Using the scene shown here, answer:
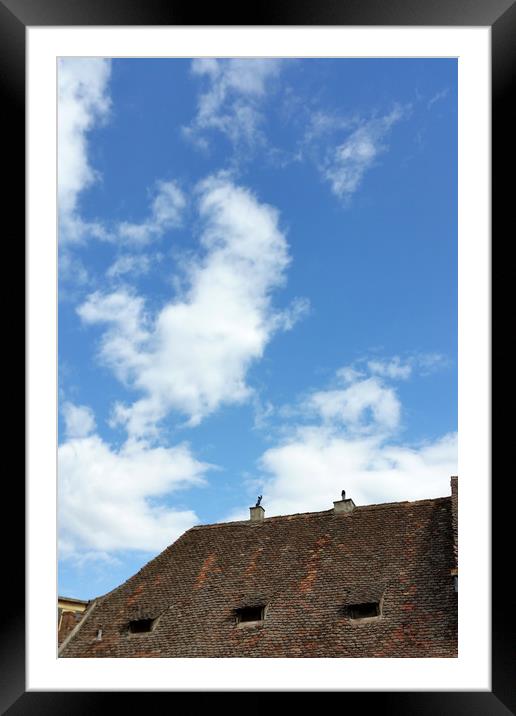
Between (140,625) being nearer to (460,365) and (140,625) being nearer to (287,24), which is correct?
(460,365)

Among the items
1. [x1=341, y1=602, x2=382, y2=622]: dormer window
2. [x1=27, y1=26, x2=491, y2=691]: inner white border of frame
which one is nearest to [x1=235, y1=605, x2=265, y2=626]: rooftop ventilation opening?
[x1=341, y1=602, x2=382, y2=622]: dormer window

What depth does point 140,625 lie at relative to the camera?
604 centimetres

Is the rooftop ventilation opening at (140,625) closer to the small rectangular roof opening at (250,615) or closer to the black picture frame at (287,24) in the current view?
the small rectangular roof opening at (250,615)

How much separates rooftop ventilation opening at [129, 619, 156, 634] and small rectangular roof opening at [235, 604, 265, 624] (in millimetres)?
798

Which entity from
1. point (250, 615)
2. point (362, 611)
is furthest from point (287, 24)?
point (250, 615)

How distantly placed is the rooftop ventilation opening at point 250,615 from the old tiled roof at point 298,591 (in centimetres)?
5

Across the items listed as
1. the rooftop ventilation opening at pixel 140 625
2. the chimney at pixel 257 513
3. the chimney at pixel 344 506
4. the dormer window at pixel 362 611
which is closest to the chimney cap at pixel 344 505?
the chimney at pixel 344 506

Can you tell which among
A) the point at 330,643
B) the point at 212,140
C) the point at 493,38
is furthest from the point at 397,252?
the point at 330,643

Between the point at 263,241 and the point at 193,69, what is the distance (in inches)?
22.4

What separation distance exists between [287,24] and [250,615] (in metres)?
5.50

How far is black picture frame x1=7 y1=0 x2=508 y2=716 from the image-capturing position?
35.3 inches

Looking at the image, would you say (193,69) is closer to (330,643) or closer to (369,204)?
(369,204)

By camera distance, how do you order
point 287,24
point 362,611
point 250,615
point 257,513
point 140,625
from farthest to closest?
1. point 257,513
2. point 140,625
3. point 250,615
4. point 362,611
5. point 287,24

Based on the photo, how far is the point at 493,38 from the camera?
949 mm
